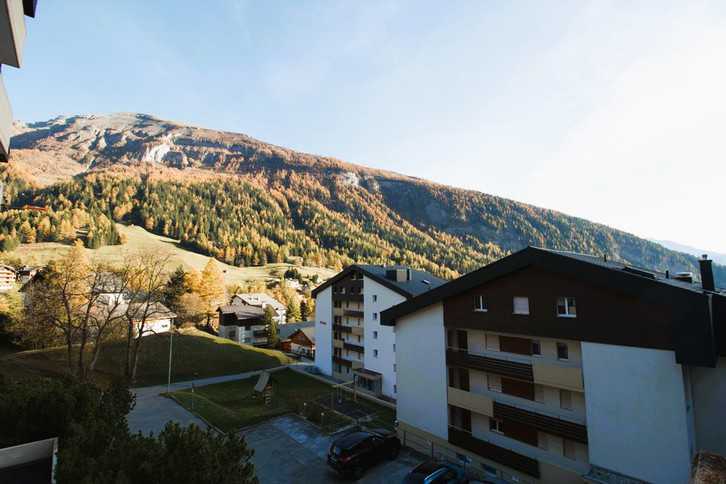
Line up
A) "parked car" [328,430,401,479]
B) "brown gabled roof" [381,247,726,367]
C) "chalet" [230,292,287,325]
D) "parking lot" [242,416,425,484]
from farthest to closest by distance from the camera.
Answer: "chalet" [230,292,287,325] → "parking lot" [242,416,425,484] → "parked car" [328,430,401,479] → "brown gabled roof" [381,247,726,367]

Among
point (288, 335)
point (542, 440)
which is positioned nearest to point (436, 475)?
point (542, 440)

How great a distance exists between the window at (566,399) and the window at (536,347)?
1986mm

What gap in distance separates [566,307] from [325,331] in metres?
37.4

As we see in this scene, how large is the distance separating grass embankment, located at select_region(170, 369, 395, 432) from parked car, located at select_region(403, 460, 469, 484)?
10844 mm

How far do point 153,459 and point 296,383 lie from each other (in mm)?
36644

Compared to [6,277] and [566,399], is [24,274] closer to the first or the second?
[6,277]

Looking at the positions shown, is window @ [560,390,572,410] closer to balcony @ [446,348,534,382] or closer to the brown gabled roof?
balcony @ [446,348,534,382]

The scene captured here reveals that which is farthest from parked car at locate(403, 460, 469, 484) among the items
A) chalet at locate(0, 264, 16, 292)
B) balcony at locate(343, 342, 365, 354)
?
chalet at locate(0, 264, 16, 292)

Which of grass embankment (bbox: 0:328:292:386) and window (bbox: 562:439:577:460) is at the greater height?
window (bbox: 562:439:577:460)

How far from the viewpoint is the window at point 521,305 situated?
705 inches

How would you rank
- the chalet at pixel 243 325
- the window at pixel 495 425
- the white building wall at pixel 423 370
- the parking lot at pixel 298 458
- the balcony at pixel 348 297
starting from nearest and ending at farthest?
the parking lot at pixel 298 458 < the window at pixel 495 425 < the white building wall at pixel 423 370 < the balcony at pixel 348 297 < the chalet at pixel 243 325

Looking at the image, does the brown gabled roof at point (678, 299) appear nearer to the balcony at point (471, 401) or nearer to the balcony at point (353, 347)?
the balcony at point (471, 401)

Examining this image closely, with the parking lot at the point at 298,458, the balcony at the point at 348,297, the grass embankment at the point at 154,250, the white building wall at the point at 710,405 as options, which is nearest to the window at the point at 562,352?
the white building wall at the point at 710,405

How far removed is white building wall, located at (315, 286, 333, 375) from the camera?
48156mm
